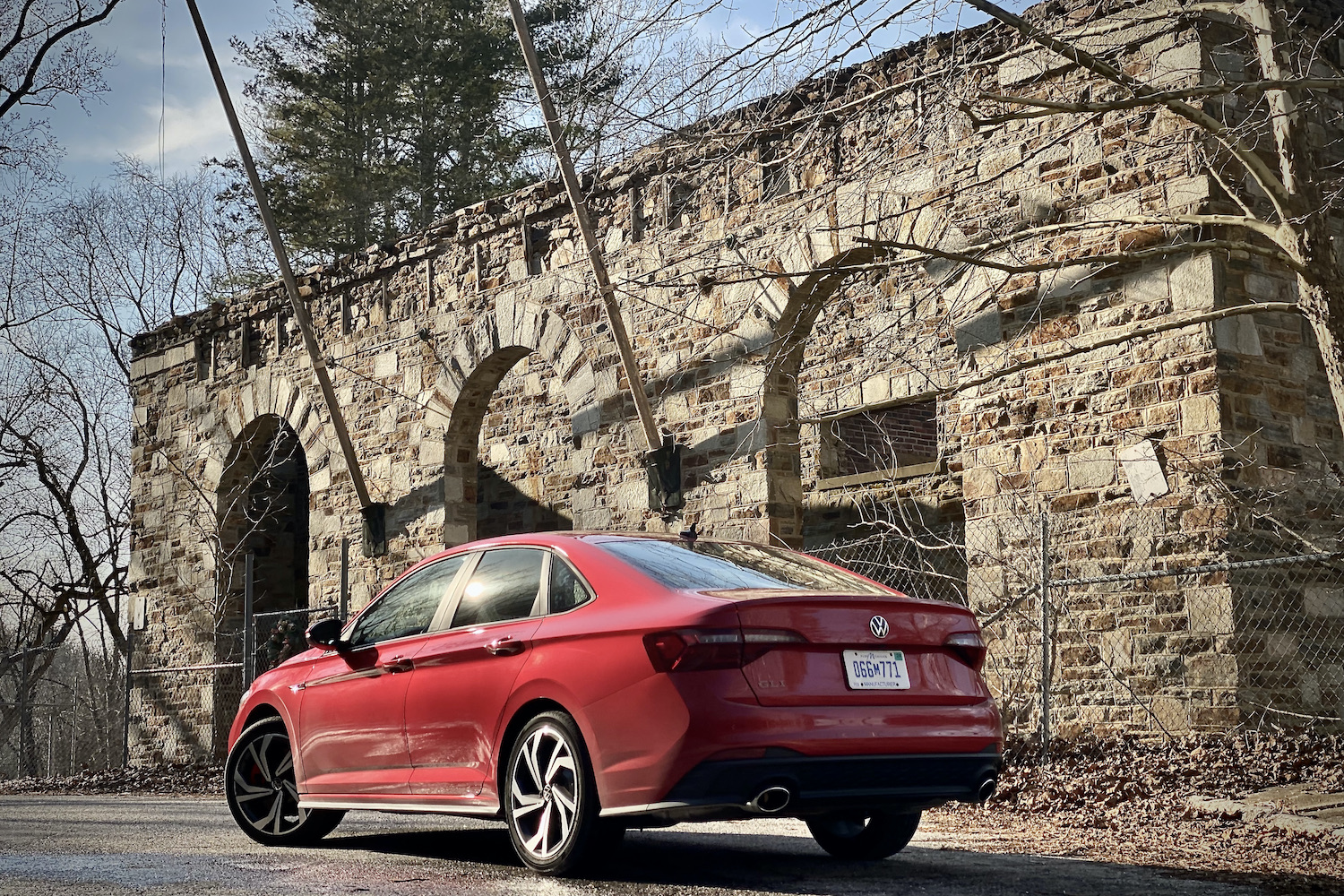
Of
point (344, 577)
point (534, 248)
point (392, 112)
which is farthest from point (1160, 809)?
point (392, 112)

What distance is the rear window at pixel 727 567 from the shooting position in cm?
528

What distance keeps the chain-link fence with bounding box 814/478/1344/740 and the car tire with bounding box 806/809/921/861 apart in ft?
10.8

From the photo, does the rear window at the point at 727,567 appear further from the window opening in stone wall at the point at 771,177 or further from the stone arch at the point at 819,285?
the window opening in stone wall at the point at 771,177

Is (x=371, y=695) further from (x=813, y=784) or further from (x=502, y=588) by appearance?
(x=813, y=784)

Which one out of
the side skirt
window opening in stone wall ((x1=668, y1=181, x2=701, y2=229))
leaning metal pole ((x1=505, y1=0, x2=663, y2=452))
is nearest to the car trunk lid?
the side skirt

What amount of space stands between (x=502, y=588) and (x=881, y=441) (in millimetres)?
13267

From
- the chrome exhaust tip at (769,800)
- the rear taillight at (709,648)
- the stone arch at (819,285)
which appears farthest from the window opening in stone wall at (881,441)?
the chrome exhaust tip at (769,800)

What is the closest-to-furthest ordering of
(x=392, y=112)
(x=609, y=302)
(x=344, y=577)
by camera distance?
(x=609, y=302)
(x=344, y=577)
(x=392, y=112)

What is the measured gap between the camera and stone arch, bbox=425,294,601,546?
1396 centimetres

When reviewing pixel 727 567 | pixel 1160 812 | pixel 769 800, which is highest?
pixel 727 567

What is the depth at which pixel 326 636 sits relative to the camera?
6.44 metres

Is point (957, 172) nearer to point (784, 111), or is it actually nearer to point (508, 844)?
point (784, 111)

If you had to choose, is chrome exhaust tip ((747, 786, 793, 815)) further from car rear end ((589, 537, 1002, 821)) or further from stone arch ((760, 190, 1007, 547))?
stone arch ((760, 190, 1007, 547))

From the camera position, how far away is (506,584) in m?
5.77
